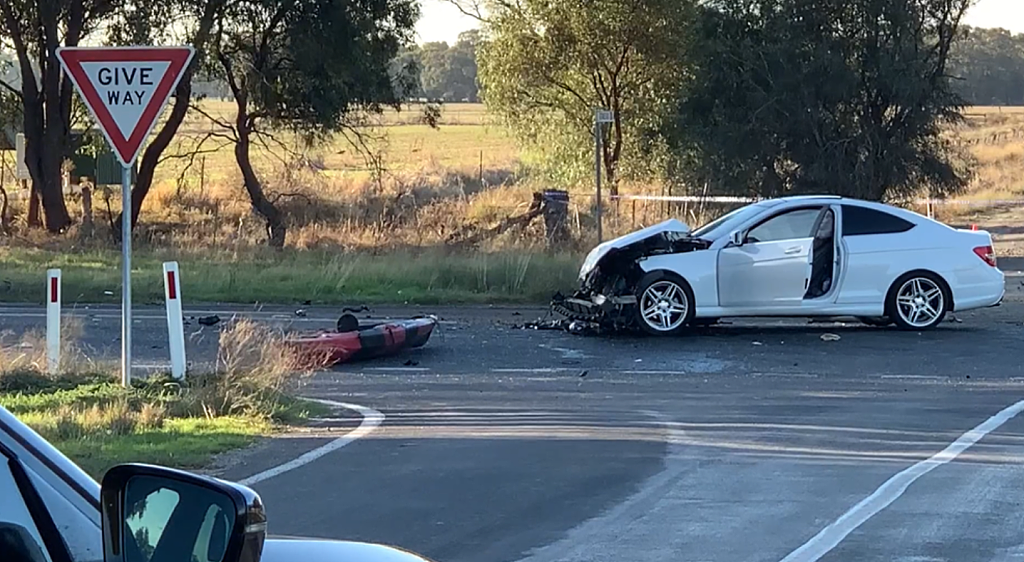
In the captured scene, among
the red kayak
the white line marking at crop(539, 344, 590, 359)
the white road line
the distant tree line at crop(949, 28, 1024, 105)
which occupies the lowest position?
the white road line

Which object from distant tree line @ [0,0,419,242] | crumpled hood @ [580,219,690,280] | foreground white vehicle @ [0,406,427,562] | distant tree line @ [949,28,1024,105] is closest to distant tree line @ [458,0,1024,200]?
distant tree line @ [0,0,419,242]

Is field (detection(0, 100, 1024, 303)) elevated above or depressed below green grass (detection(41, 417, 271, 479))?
above

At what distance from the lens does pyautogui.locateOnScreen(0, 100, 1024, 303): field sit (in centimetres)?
2105

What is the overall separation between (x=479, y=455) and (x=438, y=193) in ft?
104

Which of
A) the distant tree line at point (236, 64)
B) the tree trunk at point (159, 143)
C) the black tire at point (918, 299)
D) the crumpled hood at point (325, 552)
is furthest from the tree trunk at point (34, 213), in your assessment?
the crumpled hood at point (325, 552)

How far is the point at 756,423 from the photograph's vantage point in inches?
421

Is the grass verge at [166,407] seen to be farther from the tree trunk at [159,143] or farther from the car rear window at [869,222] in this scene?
the tree trunk at [159,143]

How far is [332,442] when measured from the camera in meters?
9.95

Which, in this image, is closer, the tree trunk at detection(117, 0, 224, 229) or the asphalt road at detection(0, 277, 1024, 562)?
the asphalt road at detection(0, 277, 1024, 562)

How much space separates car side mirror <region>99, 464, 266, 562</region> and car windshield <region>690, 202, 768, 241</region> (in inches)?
556

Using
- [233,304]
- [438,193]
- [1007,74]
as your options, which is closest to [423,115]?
[438,193]

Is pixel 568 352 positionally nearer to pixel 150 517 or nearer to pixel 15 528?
pixel 150 517

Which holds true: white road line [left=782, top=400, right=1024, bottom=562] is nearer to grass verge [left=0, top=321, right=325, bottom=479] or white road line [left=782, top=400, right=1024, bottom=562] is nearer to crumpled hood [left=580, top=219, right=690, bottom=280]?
grass verge [left=0, top=321, right=325, bottom=479]

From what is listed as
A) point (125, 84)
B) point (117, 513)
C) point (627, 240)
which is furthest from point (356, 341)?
point (117, 513)
